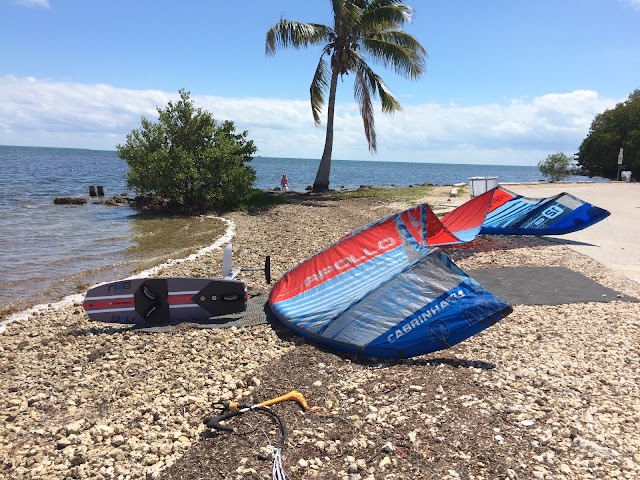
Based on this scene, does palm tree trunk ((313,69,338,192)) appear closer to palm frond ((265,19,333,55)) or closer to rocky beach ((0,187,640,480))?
palm frond ((265,19,333,55))

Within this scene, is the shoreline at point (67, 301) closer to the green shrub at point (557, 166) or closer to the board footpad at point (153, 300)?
the board footpad at point (153, 300)

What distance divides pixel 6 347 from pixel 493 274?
25.8 ft

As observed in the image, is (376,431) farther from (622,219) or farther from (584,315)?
(622,219)

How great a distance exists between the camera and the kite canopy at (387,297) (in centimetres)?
545

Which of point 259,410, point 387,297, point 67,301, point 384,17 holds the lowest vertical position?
point 67,301

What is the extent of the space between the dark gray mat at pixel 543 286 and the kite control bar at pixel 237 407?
13.7 feet

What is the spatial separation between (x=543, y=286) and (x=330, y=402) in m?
5.19

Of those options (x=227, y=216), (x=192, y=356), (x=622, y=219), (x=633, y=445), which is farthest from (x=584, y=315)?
(x=227, y=216)

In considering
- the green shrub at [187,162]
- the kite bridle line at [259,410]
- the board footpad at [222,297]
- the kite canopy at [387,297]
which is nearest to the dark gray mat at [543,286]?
the kite canopy at [387,297]

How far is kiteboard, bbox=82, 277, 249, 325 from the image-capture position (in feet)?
23.3

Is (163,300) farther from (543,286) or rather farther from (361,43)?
(361,43)

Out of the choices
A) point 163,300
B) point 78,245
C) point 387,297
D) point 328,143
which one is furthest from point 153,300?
point 328,143

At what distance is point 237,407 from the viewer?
4.41m

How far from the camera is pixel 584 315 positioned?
6.70m
